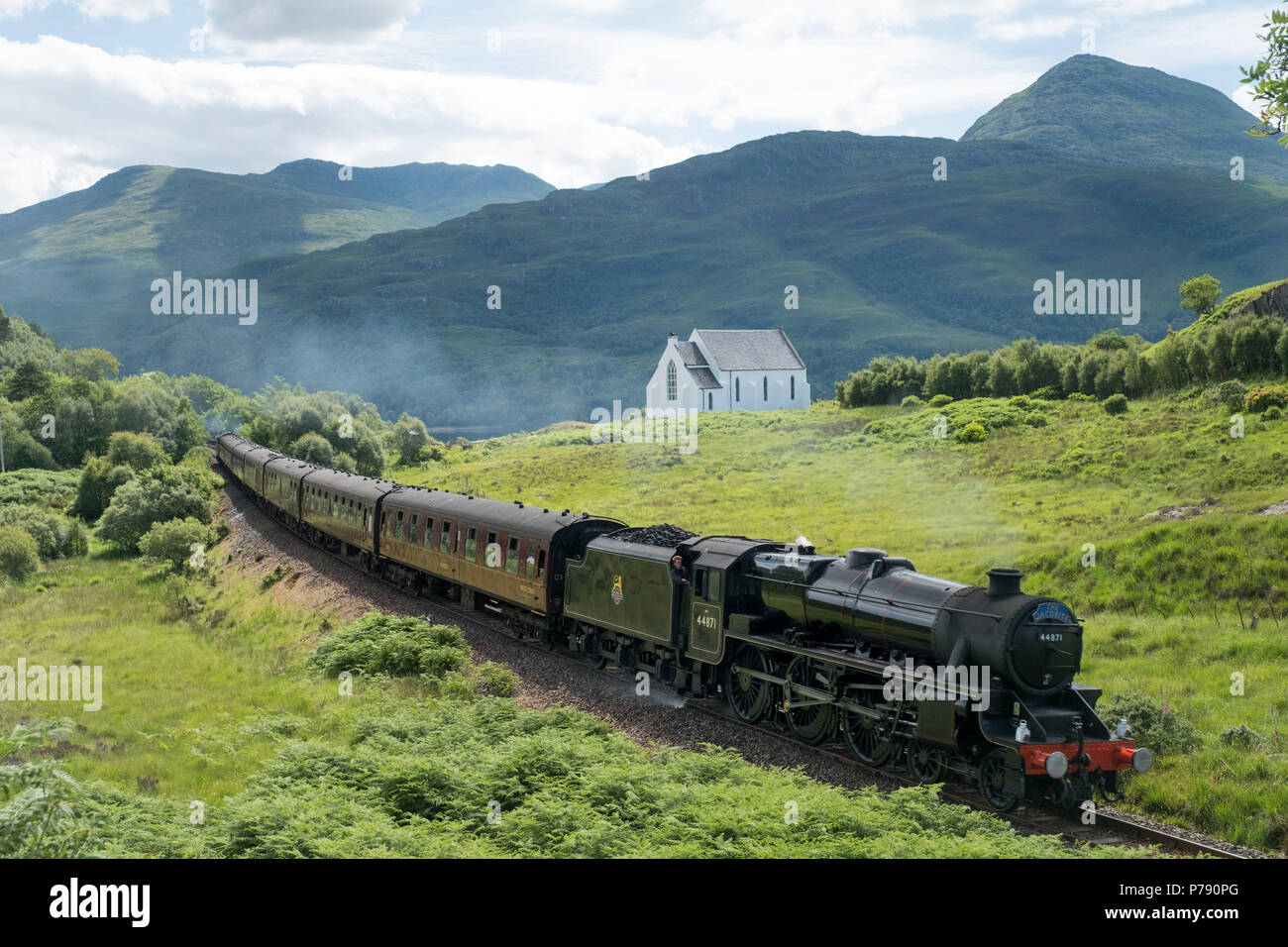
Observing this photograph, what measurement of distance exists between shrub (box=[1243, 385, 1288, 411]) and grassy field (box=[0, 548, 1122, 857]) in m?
33.3

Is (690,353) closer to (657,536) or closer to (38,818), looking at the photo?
(657,536)

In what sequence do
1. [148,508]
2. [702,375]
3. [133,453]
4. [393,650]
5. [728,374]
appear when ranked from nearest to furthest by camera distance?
[393,650] < [148,508] < [133,453] < [702,375] < [728,374]

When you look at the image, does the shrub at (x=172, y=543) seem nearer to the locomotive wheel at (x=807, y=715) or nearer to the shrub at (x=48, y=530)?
the shrub at (x=48, y=530)

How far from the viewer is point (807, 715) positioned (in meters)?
18.0

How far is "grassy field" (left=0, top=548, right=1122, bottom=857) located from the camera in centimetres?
1138

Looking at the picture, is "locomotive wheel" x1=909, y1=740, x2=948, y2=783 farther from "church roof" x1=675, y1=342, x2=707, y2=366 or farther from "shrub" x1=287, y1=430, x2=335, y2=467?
"church roof" x1=675, y1=342, x2=707, y2=366

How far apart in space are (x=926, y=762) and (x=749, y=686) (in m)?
4.51

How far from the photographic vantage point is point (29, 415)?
89.3m

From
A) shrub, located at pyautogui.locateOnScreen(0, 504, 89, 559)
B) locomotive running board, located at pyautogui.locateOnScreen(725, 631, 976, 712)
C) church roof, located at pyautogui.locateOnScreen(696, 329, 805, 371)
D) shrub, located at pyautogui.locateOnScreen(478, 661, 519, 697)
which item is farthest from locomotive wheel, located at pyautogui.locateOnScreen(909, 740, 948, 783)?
church roof, located at pyautogui.locateOnScreen(696, 329, 805, 371)

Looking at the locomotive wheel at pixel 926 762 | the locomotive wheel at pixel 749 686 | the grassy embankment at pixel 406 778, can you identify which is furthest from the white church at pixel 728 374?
the locomotive wheel at pixel 926 762

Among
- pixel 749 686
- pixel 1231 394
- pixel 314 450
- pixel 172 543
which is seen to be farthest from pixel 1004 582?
pixel 314 450

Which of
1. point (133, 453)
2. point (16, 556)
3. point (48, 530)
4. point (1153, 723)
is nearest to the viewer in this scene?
point (1153, 723)

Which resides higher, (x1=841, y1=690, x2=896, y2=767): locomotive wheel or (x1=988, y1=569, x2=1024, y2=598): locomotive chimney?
(x1=988, y1=569, x2=1024, y2=598): locomotive chimney

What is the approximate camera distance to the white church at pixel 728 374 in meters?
90.3
